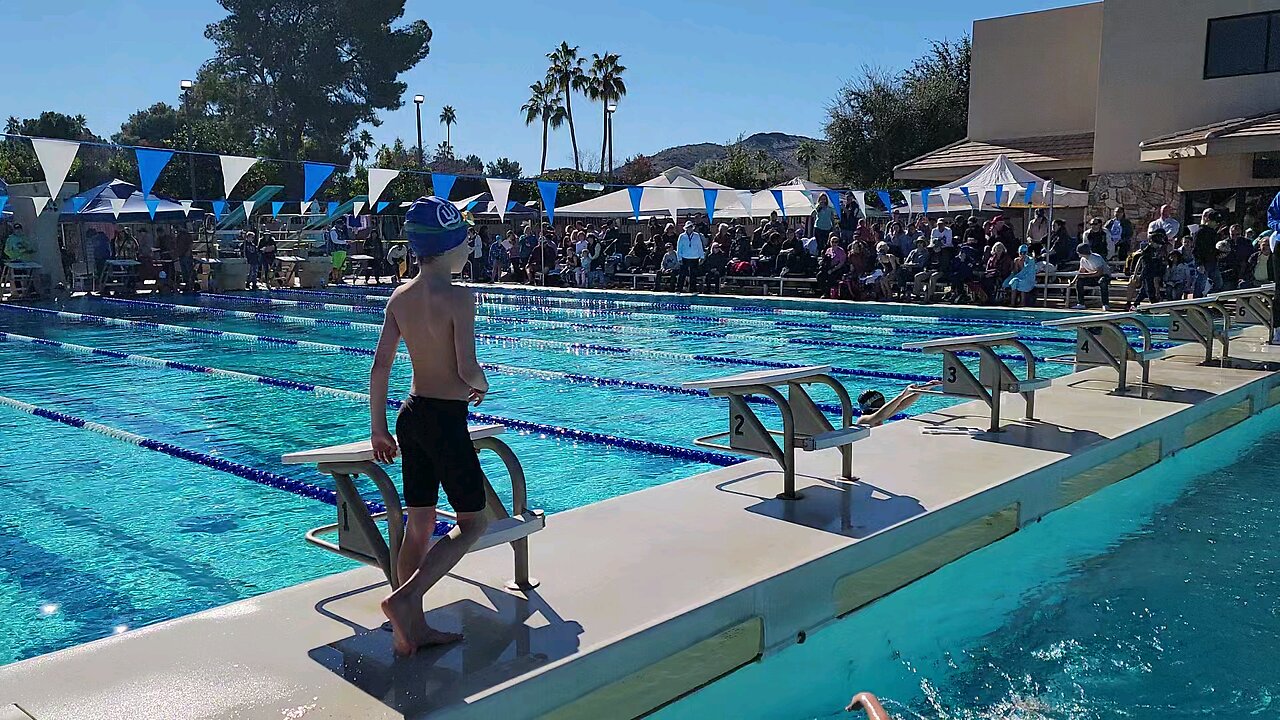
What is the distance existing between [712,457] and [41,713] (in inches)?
180

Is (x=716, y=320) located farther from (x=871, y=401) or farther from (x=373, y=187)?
(x=871, y=401)

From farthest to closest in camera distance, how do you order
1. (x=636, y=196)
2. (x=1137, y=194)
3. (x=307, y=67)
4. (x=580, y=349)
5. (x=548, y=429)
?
(x=307, y=67) < (x=636, y=196) < (x=1137, y=194) < (x=580, y=349) < (x=548, y=429)

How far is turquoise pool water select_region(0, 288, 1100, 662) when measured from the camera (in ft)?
15.5

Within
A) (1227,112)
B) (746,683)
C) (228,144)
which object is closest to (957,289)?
(1227,112)

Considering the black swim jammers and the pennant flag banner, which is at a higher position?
the pennant flag banner

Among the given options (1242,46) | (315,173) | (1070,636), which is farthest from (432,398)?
(1242,46)

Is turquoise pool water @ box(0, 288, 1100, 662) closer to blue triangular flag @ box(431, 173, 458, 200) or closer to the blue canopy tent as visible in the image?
blue triangular flag @ box(431, 173, 458, 200)

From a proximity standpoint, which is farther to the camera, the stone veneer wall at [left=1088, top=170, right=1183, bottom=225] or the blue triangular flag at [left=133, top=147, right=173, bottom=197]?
the stone veneer wall at [left=1088, top=170, right=1183, bottom=225]

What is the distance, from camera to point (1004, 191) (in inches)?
685

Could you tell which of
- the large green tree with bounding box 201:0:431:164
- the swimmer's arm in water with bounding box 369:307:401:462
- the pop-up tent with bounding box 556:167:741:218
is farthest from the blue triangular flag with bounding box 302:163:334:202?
the large green tree with bounding box 201:0:431:164

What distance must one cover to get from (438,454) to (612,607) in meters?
0.83

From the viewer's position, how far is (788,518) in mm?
4223

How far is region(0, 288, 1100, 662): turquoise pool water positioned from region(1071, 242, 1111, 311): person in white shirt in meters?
1.83

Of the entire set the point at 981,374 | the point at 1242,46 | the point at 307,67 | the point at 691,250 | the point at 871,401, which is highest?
the point at 307,67
